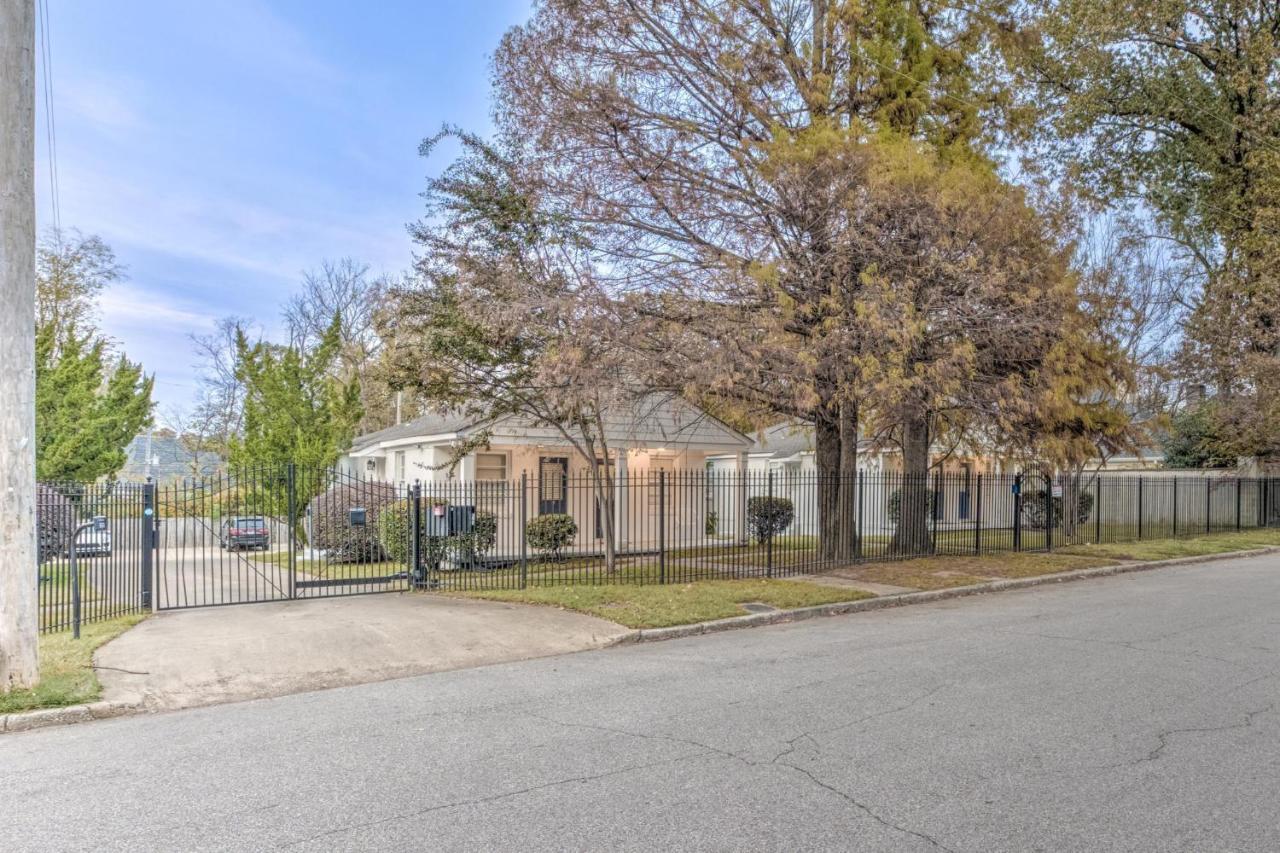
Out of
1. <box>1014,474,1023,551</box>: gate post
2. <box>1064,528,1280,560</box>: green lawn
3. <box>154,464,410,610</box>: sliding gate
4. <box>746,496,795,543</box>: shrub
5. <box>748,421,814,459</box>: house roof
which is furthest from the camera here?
<box>748,421,814,459</box>: house roof

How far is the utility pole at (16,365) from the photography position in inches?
266

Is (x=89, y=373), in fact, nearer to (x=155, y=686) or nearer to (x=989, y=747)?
(x=155, y=686)

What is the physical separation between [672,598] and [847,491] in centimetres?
590

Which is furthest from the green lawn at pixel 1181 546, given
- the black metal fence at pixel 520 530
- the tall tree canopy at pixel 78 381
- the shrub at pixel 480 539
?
the tall tree canopy at pixel 78 381

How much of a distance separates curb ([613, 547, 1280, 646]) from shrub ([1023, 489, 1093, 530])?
6477mm

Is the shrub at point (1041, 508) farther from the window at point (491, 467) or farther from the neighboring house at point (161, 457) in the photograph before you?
the neighboring house at point (161, 457)

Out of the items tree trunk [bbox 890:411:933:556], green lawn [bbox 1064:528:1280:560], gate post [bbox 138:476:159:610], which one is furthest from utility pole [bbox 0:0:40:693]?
green lawn [bbox 1064:528:1280:560]

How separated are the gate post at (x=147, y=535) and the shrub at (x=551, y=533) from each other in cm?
783

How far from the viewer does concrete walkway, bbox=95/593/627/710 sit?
7.46 metres

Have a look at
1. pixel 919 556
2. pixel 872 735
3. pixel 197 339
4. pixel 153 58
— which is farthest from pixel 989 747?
pixel 197 339

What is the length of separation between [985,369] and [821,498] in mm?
3946

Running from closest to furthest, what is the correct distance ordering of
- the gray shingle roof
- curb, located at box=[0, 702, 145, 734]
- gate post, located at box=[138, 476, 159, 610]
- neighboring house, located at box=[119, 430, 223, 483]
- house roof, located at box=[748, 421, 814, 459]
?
curb, located at box=[0, 702, 145, 734] → gate post, located at box=[138, 476, 159, 610] → the gray shingle roof → house roof, located at box=[748, 421, 814, 459] → neighboring house, located at box=[119, 430, 223, 483]

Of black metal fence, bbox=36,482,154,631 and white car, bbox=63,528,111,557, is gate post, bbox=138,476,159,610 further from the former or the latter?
white car, bbox=63,528,111,557

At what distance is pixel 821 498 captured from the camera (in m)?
16.3
